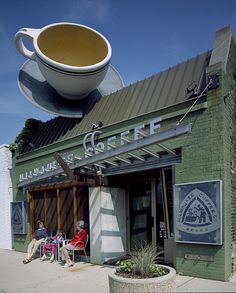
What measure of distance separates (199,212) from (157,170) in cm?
254

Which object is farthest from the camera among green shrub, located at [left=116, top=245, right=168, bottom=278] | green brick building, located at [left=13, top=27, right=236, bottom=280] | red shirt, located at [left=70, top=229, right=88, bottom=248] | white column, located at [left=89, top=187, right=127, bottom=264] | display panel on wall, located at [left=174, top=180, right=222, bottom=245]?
red shirt, located at [left=70, top=229, right=88, bottom=248]

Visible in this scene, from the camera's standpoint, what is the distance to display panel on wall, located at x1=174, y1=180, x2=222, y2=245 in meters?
7.79

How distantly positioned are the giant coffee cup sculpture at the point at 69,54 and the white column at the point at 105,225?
172 inches

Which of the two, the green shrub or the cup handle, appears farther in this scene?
the cup handle

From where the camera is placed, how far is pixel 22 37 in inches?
547

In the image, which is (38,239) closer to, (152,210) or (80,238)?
(80,238)

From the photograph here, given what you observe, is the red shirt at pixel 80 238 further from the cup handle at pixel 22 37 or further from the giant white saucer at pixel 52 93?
the cup handle at pixel 22 37

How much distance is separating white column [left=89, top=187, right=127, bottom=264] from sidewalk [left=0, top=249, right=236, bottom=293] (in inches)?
20.0

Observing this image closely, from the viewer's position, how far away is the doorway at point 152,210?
385 inches

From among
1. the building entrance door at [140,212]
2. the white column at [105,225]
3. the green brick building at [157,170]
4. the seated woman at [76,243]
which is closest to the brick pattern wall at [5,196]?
the green brick building at [157,170]

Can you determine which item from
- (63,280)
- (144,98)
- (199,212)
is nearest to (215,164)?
(199,212)

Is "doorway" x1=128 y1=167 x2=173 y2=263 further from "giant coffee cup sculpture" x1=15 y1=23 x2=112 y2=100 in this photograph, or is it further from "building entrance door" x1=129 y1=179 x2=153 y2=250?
"giant coffee cup sculpture" x1=15 y1=23 x2=112 y2=100

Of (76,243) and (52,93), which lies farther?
(52,93)

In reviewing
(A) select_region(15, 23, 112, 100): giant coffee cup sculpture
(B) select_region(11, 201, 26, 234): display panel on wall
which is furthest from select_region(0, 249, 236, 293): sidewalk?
(A) select_region(15, 23, 112, 100): giant coffee cup sculpture
